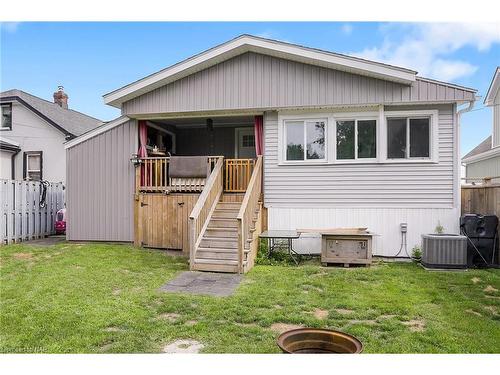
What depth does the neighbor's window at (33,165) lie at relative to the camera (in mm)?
16641

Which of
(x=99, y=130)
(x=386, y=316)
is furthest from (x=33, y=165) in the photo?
(x=386, y=316)

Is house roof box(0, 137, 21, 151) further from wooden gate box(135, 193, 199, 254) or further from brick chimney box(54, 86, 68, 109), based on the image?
wooden gate box(135, 193, 199, 254)

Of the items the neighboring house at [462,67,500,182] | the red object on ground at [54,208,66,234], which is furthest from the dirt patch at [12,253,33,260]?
the neighboring house at [462,67,500,182]

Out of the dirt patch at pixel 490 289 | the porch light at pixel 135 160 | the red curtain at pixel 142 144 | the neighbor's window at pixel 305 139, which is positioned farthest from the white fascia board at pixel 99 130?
the dirt patch at pixel 490 289

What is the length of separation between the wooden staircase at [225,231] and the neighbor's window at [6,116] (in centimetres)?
1292

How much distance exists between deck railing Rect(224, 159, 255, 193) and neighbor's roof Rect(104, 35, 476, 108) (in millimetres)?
2634

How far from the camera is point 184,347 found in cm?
404

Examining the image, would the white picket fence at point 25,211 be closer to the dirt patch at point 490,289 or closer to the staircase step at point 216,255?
the staircase step at point 216,255

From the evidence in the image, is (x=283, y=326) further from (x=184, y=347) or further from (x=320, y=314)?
(x=184, y=347)

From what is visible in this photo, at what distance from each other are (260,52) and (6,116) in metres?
13.9

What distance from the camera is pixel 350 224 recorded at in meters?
9.42

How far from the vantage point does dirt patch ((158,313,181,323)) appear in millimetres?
4875

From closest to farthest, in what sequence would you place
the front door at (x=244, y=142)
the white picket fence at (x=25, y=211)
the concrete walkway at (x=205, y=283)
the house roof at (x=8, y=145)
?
the concrete walkway at (x=205, y=283) → the white picket fence at (x=25, y=211) → the front door at (x=244, y=142) → the house roof at (x=8, y=145)
